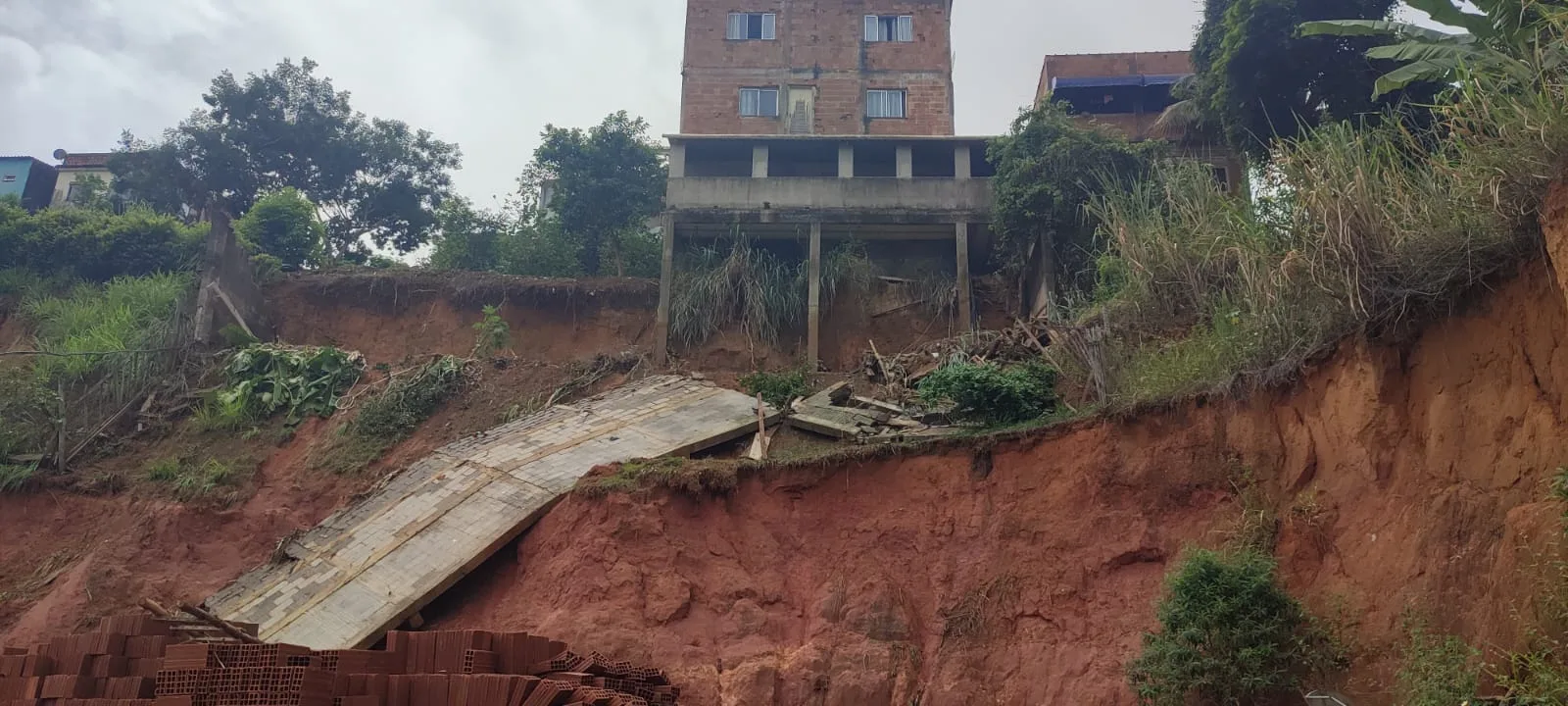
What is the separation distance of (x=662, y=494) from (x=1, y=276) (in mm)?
16330

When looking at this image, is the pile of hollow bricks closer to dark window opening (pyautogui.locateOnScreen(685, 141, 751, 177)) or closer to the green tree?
the green tree

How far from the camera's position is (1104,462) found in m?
10.0

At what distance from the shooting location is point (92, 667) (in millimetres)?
8609

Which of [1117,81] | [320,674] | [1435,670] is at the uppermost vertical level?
[1117,81]

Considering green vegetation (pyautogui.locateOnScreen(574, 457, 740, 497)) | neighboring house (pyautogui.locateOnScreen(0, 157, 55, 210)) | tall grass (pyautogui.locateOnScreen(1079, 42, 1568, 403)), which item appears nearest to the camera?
tall grass (pyautogui.locateOnScreen(1079, 42, 1568, 403))

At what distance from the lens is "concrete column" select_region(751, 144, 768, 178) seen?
20578 millimetres

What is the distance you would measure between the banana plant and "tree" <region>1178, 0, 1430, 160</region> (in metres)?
2.48

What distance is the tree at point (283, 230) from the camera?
2141 cm

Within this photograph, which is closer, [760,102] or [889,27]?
[760,102]

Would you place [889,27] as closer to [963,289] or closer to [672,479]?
[963,289]

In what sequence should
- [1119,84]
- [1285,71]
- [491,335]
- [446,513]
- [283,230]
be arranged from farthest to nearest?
[1119,84] < [283,230] < [491,335] < [1285,71] < [446,513]

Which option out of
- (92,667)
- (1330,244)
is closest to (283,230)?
(92,667)

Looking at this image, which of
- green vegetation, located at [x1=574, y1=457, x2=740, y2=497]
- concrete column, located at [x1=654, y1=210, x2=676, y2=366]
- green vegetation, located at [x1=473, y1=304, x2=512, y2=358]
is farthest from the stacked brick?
green vegetation, located at [x1=473, y1=304, x2=512, y2=358]

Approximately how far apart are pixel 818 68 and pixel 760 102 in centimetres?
164
